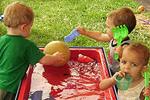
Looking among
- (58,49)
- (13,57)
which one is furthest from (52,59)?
(13,57)

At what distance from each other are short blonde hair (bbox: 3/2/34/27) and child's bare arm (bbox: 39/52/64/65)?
32 cm

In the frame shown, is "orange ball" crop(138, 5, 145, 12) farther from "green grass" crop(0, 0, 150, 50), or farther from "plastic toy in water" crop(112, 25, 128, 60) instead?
"plastic toy in water" crop(112, 25, 128, 60)

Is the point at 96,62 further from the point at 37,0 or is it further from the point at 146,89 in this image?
the point at 37,0

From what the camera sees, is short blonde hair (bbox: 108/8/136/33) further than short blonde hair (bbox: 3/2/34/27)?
Yes

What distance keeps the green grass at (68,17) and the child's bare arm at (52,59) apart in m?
1.23

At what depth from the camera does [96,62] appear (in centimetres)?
369

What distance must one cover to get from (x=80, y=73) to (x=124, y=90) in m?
0.87

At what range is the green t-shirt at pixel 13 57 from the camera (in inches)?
111

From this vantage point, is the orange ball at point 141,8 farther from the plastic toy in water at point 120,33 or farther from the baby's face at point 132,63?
the baby's face at point 132,63

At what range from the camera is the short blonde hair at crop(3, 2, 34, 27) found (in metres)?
2.85

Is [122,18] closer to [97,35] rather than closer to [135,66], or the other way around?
[97,35]

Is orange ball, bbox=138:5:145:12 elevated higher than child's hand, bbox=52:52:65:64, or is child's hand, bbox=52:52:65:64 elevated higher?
child's hand, bbox=52:52:65:64

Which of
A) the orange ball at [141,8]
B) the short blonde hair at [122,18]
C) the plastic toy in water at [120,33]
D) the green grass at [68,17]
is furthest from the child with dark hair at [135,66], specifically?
the orange ball at [141,8]

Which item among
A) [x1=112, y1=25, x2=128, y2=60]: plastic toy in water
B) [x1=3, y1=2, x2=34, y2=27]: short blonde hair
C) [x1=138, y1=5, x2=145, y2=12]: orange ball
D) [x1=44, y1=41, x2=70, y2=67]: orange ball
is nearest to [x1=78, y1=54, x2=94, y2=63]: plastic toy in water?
[x1=44, y1=41, x2=70, y2=67]: orange ball
